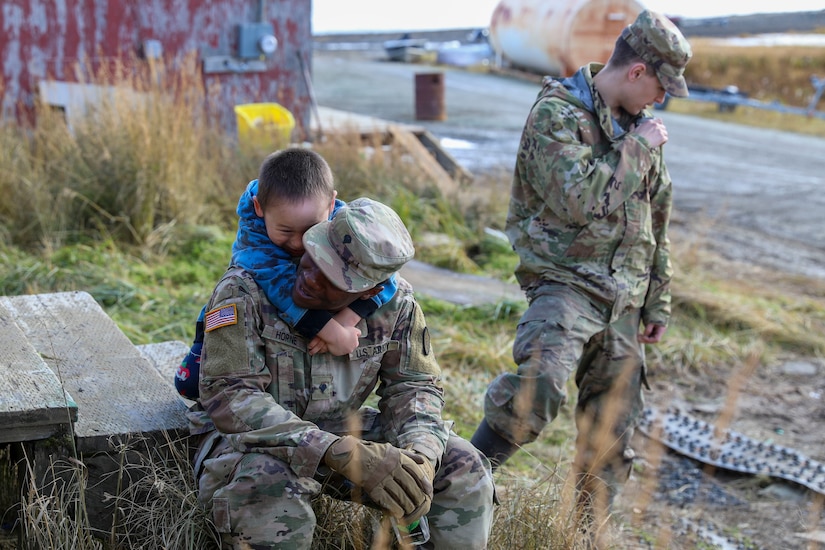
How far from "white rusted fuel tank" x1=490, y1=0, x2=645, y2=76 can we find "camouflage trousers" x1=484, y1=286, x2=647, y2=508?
13.0 m

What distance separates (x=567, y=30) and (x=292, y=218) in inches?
621

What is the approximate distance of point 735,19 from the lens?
2877 centimetres

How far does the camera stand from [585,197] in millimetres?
3443

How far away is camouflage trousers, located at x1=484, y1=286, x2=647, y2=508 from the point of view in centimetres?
343

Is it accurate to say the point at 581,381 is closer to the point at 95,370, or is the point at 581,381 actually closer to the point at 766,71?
the point at 95,370

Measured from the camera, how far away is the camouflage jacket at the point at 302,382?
238 centimetres

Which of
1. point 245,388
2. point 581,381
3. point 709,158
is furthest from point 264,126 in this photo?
point 709,158

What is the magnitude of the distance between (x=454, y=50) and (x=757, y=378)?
21272 millimetres

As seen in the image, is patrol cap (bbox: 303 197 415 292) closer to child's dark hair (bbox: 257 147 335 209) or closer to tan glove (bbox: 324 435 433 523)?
child's dark hair (bbox: 257 147 335 209)

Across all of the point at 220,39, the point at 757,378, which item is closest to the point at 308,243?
the point at 757,378

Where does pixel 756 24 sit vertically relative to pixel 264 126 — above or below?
above

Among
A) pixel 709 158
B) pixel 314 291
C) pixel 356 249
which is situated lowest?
pixel 709 158

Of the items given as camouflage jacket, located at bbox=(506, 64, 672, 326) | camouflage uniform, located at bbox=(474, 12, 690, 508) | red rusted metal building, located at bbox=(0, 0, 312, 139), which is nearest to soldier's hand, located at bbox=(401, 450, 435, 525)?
camouflage uniform, located at bbox=(474, 12, 690, 508)

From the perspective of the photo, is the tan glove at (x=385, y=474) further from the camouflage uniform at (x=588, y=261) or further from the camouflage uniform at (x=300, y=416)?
the camouflage uniform at (x=588, y=261)
